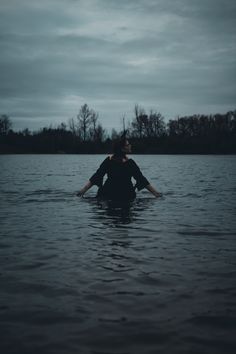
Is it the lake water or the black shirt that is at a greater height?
the black shirt

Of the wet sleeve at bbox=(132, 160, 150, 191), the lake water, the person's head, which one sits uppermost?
the person's head

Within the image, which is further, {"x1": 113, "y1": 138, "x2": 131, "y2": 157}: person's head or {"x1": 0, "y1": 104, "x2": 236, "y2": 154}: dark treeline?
{"x1": 0, "y1": 104, "x2": 236, "y2": 154}: dark treeline

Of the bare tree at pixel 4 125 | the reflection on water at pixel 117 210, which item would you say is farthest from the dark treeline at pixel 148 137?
the reflection on water at pixel 117 210

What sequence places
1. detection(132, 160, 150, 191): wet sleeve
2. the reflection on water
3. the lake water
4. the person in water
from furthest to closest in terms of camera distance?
detection(132, 160, 150, 191): wet sleeve
the person in water
the reflection on water
the lake water

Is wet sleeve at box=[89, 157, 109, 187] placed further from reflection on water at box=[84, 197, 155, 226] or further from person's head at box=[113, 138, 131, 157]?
reflection on water at box=[84, 197, 155, 226]

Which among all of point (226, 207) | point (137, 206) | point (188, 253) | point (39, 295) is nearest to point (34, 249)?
point (39, 295)

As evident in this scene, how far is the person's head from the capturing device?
10810 millimetres

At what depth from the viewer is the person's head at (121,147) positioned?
1081 centimetres

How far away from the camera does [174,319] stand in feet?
10.7

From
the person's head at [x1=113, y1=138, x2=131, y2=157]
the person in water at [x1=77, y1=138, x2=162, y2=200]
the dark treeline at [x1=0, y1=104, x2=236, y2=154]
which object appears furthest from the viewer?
the dark treeline at [x1=0, y1=104, x2=236, y2=154]

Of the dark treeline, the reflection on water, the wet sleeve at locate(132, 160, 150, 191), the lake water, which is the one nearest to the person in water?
the wet sleeve at locate(132, 160, 150, 191)

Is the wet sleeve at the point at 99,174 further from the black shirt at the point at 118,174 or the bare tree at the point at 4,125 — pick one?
the bare tree at the point at 4,125

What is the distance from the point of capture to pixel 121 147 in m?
10.9

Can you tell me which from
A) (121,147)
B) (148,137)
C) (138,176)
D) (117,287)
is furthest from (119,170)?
(148,137)
